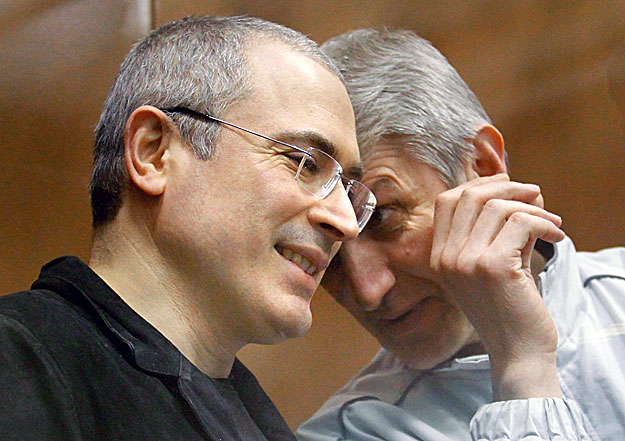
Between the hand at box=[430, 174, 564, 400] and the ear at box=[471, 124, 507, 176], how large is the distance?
0.51ft

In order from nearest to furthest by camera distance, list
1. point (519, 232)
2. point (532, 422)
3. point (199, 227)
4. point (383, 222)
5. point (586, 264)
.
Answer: point (199, 227) → point (532, 422) → point (519, 232) → point (383, 222) → point (586, 264)

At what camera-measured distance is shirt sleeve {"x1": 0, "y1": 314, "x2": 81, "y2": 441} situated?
0.68 metres

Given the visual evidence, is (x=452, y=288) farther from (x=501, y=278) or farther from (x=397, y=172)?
(x=397, y=172)

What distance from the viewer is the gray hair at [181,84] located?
3.12 feet

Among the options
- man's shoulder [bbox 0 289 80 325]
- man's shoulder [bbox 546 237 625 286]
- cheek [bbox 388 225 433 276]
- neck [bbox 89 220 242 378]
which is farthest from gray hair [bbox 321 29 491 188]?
man's shoulder [bbox 0 289 80 325]

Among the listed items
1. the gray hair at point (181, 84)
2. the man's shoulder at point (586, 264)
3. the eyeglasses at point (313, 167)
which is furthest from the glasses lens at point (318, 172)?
the man's shoulder at point (586, 264)

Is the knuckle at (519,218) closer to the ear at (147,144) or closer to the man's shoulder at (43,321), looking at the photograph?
the ear at (147,144)

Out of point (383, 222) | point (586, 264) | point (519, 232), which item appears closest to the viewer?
point (519, 232)

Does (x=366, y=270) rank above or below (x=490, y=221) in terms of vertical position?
below

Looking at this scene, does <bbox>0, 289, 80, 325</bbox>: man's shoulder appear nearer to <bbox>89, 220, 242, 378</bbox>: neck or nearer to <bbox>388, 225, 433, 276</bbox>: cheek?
<bbox>89, 220, 242, 378</bbox>: neck

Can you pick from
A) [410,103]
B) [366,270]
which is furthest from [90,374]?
[410,103]

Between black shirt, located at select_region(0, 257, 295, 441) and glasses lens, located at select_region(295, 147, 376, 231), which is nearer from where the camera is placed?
black shirt, located at select_region(0, 257, 295, 441)

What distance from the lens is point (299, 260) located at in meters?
0.97

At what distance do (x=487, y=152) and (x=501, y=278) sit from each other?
0.30 metres
